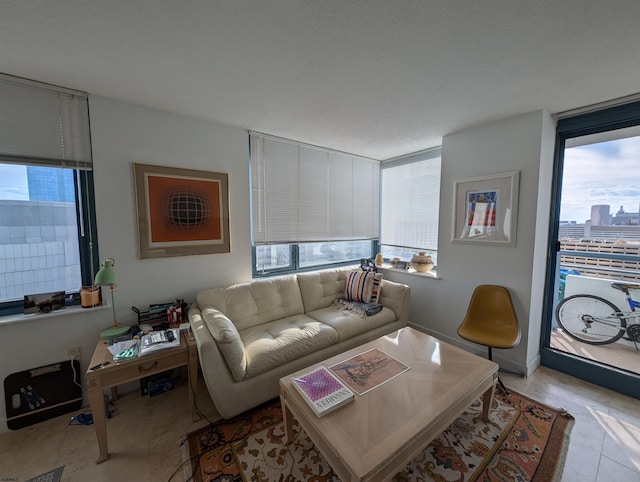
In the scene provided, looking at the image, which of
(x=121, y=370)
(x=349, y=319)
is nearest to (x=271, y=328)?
(x=349, y=319)

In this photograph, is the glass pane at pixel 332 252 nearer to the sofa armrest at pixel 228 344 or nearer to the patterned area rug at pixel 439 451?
the sofa armrest at pixel 228 344

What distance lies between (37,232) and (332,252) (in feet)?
9.70

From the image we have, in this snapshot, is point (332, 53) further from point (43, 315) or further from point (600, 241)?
point (600, 241)

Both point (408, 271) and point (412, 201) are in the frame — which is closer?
point (408, 271)

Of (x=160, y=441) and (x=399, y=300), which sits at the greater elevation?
(x=399, y=300)

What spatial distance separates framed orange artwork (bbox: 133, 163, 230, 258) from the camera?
213 cm

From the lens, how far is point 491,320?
2439 mm

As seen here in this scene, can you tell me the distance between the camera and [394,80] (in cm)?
171

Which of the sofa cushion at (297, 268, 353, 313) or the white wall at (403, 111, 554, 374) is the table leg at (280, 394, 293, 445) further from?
the white wall at (403, 111, 554, 374)

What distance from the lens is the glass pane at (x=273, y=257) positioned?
9.63ft

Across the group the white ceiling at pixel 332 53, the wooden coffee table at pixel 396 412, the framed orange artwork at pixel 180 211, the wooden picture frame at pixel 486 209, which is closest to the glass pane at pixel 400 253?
the wooden picture frame at pixel 486 209

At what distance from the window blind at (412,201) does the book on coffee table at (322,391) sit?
2356mm

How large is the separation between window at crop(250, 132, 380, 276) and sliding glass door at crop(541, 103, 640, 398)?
85.4 inches

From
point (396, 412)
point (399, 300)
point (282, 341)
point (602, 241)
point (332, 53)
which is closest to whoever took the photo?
point (396, 412)
